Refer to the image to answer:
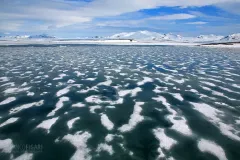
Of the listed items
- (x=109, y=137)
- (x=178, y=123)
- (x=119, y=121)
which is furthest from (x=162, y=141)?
(x=119, y=121)

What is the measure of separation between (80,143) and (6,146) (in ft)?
7.40

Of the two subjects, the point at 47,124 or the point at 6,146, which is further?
the point at 47,124

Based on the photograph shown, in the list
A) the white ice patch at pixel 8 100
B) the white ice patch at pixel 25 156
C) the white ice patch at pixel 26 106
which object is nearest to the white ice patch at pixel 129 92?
the white ice patch at pixel 26 106

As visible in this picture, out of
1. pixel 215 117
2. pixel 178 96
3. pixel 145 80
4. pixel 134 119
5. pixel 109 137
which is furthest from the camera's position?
pixel 145 80

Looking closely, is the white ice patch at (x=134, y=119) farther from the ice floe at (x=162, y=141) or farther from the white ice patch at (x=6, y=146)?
the white ice patch at (x=6, y=146)

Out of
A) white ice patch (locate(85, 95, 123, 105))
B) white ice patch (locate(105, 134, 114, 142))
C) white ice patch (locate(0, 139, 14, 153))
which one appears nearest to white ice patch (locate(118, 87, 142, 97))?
white ice patch (locate(85, 95, 123, 105))

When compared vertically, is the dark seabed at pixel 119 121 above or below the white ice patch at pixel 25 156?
below

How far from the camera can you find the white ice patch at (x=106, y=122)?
7.70 meters

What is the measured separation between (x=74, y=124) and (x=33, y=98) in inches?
162

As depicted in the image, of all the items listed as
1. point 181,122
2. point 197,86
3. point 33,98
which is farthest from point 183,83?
point 33,98

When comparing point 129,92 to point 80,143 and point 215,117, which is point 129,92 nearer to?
point 215,117

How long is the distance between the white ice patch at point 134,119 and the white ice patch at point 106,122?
418 millimetres

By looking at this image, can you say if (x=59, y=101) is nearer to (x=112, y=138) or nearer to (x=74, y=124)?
(x=74, y=124)

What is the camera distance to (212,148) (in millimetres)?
6332
